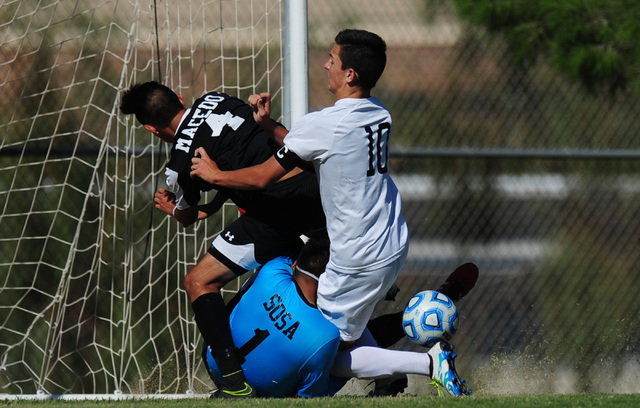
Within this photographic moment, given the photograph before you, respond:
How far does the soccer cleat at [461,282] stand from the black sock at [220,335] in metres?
1.15

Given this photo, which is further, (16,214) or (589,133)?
(589,133)

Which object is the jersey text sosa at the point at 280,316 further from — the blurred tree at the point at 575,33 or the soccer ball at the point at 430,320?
the blurred tree at the point at 575,33

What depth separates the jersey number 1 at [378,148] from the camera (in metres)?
3.72

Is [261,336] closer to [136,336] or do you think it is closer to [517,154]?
[136,336]

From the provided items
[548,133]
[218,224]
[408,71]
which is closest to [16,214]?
[218,224]

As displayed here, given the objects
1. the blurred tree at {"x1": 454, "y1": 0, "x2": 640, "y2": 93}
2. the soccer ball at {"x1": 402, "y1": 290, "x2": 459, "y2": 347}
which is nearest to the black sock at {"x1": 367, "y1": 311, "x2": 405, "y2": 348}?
the soccer ball at {"x1": 402, "y1": 290, "x2": 459, "y2": 347}

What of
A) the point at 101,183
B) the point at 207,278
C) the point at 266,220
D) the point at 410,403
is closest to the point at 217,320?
the point at 207,278

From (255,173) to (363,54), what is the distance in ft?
2.31

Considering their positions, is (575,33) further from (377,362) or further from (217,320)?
(217,320)

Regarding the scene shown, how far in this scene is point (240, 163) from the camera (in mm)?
4031

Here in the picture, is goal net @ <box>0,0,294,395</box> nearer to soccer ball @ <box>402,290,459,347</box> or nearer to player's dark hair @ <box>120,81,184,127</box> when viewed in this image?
player's dark hair @ <box>120,81,184,127</box>

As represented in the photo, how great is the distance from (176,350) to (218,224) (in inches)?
32.4

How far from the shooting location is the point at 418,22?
5.56m

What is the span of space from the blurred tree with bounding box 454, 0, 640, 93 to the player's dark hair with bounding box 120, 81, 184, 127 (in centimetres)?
220
